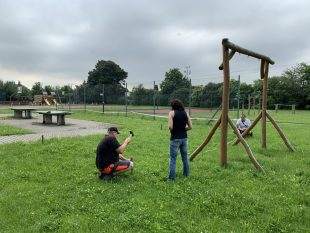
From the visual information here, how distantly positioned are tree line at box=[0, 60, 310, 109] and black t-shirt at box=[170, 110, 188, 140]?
48.1 ft

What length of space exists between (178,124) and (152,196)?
1.96 metres

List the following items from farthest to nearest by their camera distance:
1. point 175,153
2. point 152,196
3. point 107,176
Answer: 1. point 175,153
2. point 107,176
3. point 152,196

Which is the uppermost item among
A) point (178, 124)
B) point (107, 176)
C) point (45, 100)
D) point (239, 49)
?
point (239, 49)

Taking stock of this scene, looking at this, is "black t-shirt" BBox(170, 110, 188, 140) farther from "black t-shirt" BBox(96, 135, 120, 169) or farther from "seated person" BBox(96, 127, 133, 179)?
"black t-shirt" BBox(96, 135, 120, 169)

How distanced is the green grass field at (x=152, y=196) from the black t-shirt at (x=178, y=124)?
91 centimetres

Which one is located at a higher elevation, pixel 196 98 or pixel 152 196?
pixel 196 98

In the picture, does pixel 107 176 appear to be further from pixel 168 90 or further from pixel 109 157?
pixel 168 90

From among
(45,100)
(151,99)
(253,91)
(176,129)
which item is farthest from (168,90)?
(176,129)

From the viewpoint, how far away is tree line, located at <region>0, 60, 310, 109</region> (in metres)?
40.0

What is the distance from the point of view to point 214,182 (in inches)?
366

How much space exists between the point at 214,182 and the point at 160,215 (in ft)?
8.25

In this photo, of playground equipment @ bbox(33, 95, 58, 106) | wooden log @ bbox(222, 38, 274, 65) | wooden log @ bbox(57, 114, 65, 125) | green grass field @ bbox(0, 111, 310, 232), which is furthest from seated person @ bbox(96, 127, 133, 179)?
playground equipment @ bbox(33, 95, 58, 106)

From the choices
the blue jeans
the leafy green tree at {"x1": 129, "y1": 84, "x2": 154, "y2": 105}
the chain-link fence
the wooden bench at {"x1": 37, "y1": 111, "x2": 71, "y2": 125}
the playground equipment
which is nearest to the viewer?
the blue jeans

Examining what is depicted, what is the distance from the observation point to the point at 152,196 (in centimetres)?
817
